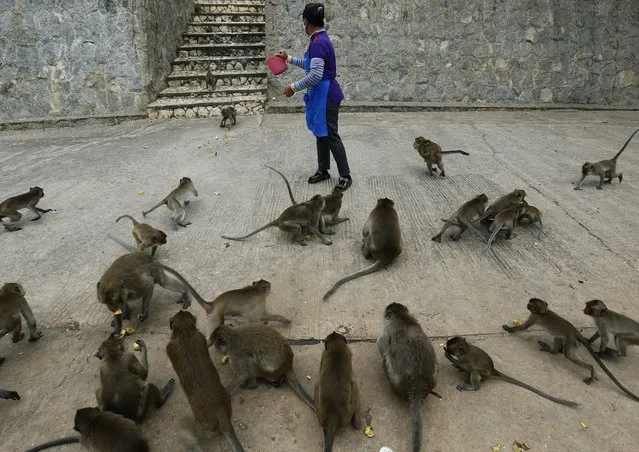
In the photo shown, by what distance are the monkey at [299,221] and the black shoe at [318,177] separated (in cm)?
143

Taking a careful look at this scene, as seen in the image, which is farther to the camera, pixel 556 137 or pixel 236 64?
pixel 236 64

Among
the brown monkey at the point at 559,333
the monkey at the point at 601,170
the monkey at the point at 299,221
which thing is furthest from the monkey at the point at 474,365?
the monkey at the point at 601,170

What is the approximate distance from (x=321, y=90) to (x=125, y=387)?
4141 millimetres

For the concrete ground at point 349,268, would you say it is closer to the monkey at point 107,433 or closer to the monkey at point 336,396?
the monkey at point 336,396

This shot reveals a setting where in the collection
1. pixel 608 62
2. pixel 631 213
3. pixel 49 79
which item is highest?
pixel 608 62

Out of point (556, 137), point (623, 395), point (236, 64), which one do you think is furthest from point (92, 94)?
point (623, 395)

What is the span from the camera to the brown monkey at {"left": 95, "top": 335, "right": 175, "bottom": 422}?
104 inches

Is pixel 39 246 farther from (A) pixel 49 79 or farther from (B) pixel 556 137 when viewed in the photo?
(B) pixel 556 137

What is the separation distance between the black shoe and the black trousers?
0.09m

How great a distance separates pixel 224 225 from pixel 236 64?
283 inches

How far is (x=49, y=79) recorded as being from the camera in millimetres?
9141

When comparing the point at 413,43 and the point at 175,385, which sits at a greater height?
the point at 413,43

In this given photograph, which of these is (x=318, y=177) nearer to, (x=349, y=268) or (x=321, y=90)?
(x=321, y=90)

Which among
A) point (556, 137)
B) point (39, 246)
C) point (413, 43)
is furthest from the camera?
point (413, 43)
